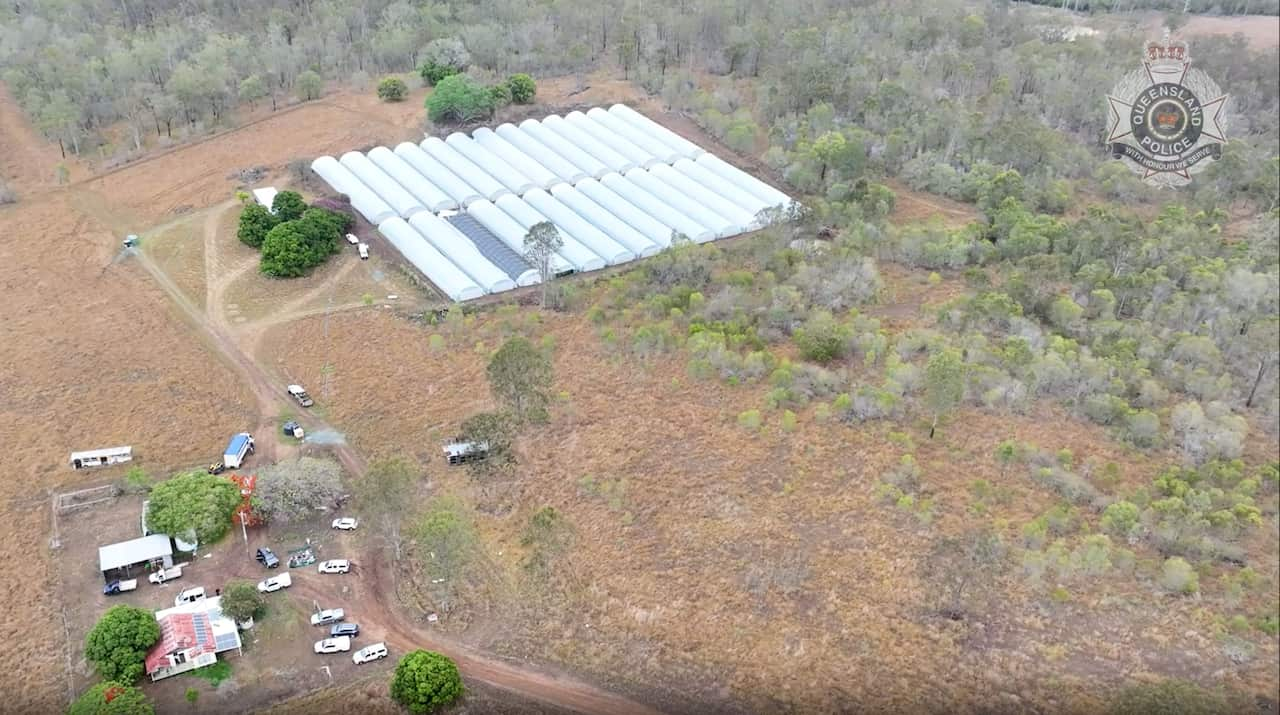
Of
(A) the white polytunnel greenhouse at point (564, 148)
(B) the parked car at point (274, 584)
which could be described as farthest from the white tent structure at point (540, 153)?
(B) the parked car at point (274, 584)

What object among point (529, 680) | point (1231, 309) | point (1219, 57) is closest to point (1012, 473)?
point (1231, 309)

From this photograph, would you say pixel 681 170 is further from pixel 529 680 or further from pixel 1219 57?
pixel 529 680

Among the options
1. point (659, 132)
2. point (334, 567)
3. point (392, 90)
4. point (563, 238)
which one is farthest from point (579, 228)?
point (334, 567)

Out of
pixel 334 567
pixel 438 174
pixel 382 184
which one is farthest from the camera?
pixel 438 174

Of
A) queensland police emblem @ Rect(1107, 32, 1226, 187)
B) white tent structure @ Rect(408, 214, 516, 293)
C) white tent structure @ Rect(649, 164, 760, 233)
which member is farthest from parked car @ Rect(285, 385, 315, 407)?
queensland police emblem @ Rect(1107, 32, 1226, 187)

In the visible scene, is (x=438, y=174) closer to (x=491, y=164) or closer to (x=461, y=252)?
(x=491, y=164)

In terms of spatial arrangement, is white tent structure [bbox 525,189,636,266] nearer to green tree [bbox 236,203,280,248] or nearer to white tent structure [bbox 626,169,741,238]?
white tent structure [bbox 626,169,741,238]
